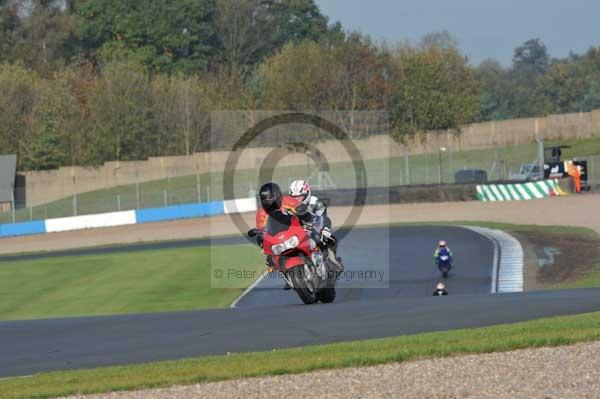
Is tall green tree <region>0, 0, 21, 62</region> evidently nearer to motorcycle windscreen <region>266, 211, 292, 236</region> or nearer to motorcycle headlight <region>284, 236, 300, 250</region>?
motorcycle windscreen <region>266, 211, 292, 236</region>

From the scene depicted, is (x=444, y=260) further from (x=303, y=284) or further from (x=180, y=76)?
(x=180, y=76)

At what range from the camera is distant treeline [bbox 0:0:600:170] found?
73562 mm

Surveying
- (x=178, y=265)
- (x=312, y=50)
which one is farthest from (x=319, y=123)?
(x=178, y=265)

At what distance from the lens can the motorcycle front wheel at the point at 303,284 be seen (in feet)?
53.3

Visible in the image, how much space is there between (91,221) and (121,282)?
2614 centimetres

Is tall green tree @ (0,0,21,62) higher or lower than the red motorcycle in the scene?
higher

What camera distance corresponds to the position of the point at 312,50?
7912 centimetres

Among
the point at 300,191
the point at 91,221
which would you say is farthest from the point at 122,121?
the point at 300,191

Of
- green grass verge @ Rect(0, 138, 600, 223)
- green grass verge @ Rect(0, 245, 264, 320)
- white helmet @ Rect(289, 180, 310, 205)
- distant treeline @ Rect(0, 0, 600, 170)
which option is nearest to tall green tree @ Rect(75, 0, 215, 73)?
distant treeline @ Rect(0, 0, 600, 170)

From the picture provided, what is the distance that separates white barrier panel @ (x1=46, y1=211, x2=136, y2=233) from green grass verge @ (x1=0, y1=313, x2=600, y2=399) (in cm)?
4497

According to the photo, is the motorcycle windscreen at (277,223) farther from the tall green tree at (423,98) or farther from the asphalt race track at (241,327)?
the tall green tree at (423,98)

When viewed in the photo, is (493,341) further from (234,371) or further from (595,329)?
(234,371)

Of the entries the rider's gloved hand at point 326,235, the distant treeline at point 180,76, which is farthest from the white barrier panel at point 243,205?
the rider's gloved hand at point 326,235

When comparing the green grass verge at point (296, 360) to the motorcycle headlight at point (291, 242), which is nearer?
the green grass verge at point (296, 360)
